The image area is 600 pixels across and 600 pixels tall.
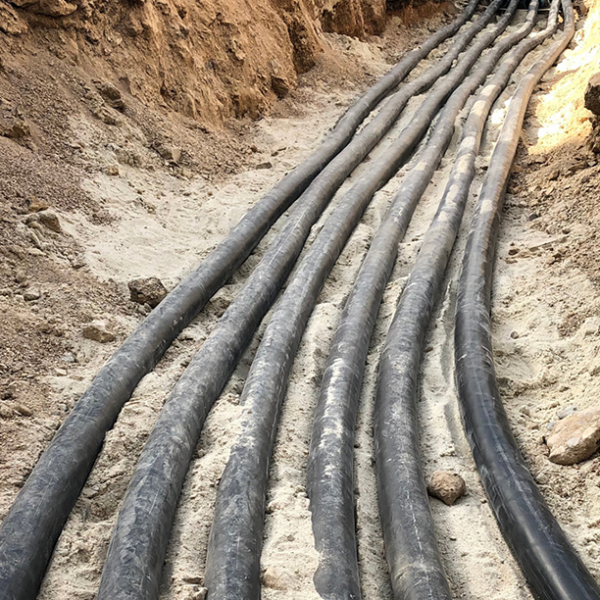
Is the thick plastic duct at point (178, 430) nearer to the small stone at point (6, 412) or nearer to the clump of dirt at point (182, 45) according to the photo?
the small stone at point (6, 412)

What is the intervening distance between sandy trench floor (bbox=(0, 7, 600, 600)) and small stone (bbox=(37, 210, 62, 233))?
0.46ft

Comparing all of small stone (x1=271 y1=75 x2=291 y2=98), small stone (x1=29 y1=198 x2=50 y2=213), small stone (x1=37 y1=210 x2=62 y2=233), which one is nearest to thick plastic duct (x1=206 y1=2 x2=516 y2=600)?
small stone (x1=37 y1=210 x2=62 y2=233)

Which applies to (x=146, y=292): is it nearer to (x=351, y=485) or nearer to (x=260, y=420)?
(x=260, y=420)

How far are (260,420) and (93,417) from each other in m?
0.85

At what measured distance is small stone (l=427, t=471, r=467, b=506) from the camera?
305 centimetres

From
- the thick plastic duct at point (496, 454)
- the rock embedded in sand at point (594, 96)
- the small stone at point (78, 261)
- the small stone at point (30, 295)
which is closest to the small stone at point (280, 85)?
the rock embedded in sand at point (594, 96)

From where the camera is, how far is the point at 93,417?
131 inches

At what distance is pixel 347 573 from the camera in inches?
102

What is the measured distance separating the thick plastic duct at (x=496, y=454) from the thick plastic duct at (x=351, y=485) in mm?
358

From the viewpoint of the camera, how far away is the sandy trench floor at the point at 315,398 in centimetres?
277

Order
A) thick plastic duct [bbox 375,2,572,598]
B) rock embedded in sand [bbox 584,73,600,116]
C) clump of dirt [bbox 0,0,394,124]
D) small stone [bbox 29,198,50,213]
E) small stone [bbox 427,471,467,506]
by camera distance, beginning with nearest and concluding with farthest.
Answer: thick plastic duct [bbox 375,2,572,598]
small stone [bbox 427,471,467,506]
small stone [bbox 29,198,50,213]
rock embedded in sand [bbox 584,73,600,116]
clump of dirt [bbox 0,0,394,124]

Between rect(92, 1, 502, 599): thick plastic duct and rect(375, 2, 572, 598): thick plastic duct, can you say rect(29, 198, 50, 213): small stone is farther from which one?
rect(375, 2, 572, 598): thick plastic duct

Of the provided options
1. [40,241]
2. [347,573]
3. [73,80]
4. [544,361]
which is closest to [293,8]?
[73,80]

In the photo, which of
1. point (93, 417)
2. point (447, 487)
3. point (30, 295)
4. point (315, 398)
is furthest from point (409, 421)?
point (30, 295)
